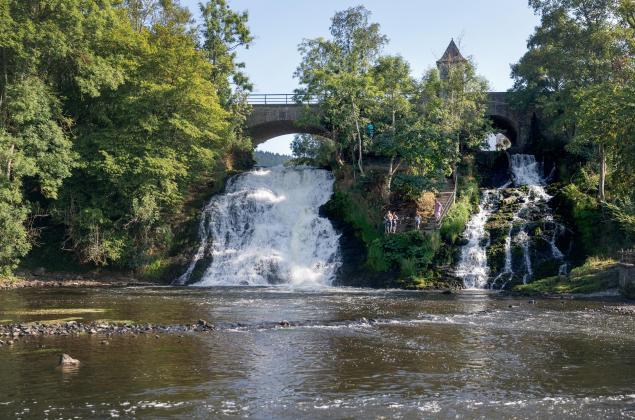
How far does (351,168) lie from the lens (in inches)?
1784

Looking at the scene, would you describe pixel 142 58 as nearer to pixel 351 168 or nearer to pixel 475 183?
pixel 351 168

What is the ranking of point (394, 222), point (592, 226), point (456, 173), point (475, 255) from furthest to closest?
point (456, 173) → point (394, 222) → point (475, 255) → point (592, 226)

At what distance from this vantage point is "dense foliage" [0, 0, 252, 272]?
34.4 m

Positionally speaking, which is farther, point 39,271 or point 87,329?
point 39,271

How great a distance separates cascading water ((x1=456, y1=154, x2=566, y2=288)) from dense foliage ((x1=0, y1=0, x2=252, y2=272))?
58.4 feet

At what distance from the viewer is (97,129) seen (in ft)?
132

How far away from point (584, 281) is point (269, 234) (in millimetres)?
19420

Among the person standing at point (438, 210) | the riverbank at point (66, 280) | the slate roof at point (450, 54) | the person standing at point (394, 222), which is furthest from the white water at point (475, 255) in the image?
the slate roof at point (450, 54)

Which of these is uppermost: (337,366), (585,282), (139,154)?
(139,154)

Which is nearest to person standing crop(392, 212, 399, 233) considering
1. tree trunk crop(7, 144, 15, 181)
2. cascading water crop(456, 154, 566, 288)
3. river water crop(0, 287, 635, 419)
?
cascading water crop(456, 154, 566, 288)

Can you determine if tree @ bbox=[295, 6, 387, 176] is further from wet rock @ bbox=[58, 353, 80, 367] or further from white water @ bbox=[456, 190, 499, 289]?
wet rock @ bbox=[58, 353, 80, 367]

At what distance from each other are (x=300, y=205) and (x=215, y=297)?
644 inches

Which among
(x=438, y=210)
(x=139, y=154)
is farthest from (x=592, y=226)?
(x=139, y=154)

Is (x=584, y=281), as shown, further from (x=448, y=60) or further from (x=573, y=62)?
(x=448, y=60)
